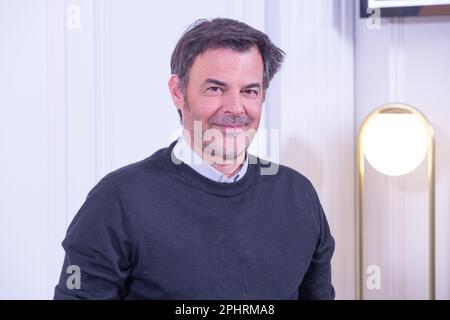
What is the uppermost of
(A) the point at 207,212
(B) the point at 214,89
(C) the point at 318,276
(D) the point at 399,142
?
(B) the point at 214,89

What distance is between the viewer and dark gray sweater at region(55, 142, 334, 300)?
3.47 feet

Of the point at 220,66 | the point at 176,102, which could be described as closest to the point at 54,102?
the point at 176,102

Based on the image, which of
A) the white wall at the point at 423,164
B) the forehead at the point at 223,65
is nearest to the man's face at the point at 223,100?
the forehead at the point at 223,65

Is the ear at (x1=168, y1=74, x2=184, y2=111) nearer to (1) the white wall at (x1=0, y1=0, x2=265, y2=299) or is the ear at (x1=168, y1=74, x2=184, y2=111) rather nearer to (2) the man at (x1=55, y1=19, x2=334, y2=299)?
(2) the man at (x1=55, y1=19, x2=334, y2=299)

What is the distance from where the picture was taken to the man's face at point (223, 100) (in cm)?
116

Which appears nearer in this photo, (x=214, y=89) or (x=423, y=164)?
(x=214, y=89)

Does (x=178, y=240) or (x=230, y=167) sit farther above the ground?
(x=230, y=167)

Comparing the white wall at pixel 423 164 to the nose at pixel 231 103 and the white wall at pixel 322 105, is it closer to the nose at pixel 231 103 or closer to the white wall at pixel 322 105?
the white wall at pixel 322 105

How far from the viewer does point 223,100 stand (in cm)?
117

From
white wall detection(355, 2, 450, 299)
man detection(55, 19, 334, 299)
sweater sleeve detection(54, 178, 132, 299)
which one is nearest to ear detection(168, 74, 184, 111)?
man detection(55, 19, 334, 299)

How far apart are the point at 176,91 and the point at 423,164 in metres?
0.68

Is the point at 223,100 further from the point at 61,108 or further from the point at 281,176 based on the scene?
the point at 61,108

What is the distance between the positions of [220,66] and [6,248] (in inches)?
22.0

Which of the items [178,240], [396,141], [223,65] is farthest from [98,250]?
[396,141]
